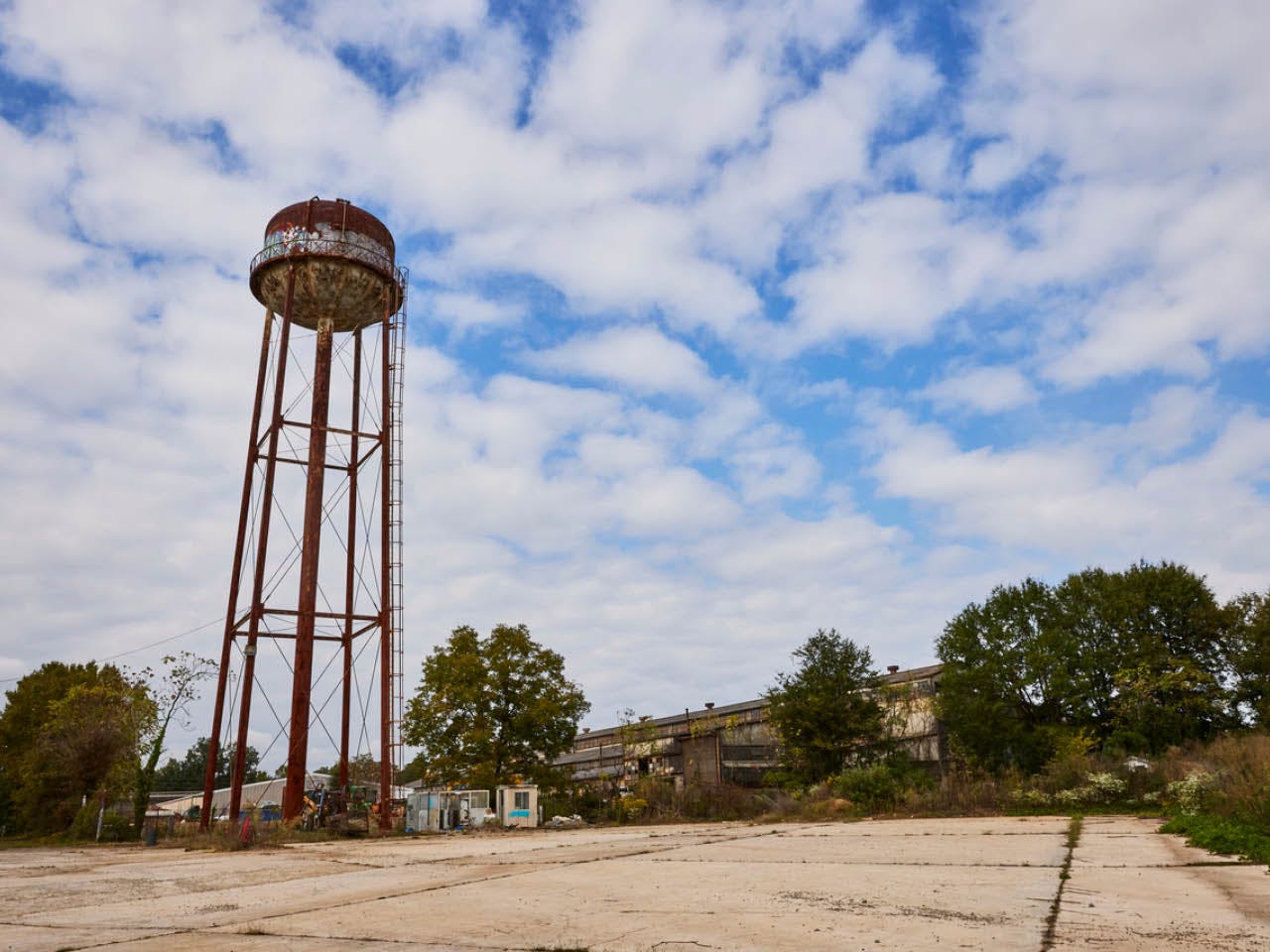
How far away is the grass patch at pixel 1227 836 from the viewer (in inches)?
380

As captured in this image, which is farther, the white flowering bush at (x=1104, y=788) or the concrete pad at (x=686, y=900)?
the white flowering bush at (x=1104, y=788)

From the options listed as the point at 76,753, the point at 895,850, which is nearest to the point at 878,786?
the point at 895,850

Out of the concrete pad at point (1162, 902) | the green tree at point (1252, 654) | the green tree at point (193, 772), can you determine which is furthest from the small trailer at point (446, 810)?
the green tree at point (193, 772)

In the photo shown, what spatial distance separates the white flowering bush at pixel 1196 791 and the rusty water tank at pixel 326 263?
27.4m

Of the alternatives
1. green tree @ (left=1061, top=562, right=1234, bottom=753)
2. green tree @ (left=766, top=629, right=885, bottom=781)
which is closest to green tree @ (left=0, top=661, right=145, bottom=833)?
green tree @ (left=766, top=629, right=885, bottom=781)

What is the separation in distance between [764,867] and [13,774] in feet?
182

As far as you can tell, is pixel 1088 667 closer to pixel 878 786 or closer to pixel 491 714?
pixel 878 786

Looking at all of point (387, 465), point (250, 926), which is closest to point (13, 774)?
point (387, 465)

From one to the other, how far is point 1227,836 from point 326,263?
28357 mm

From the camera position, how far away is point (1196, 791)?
1828cm

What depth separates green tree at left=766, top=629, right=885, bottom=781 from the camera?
31.2 metres

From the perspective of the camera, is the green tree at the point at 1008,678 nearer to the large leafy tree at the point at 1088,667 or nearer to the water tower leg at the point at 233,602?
the large leafy tree at the point at 1088,667

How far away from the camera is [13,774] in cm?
4956

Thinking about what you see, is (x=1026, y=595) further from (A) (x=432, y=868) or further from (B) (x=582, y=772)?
(A) (x=432, y=868)
